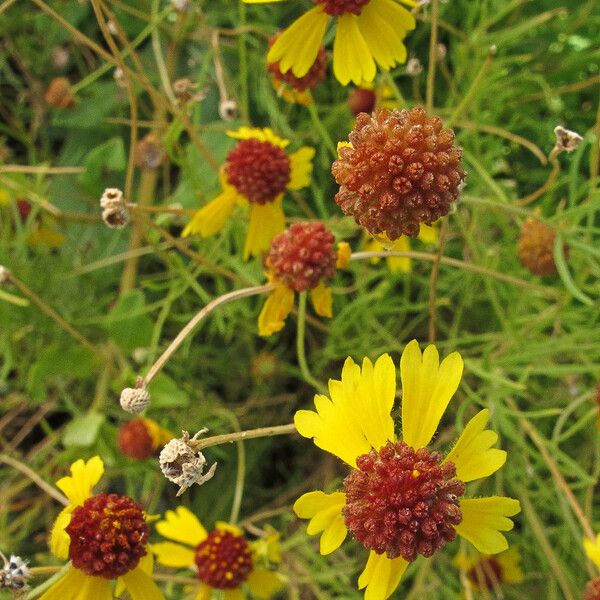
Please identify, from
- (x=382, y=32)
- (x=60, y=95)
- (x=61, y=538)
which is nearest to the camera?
(x=61, y=538)

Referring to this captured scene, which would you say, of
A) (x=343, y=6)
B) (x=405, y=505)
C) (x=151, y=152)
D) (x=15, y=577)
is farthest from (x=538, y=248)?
(x=15, y=577)

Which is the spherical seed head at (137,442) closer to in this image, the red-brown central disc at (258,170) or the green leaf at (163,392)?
the green leaf at (163,392)

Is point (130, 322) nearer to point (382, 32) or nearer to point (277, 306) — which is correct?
point (277, 306)

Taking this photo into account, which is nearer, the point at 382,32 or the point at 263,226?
the point at 382,32

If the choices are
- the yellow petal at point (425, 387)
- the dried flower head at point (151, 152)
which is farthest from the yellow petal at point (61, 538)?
the dried flower head at point (151, 152)

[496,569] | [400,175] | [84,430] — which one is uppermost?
[400,175]

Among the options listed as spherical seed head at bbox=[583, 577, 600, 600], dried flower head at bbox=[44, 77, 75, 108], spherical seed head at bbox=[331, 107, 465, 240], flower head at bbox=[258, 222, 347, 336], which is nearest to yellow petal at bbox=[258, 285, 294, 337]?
flower head at bbox=[258, 222, 347, 336]

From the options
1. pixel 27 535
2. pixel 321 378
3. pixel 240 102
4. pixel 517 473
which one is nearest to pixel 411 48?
pixel 240 102

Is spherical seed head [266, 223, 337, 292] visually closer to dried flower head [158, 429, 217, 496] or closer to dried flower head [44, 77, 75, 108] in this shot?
dried flower head [158, 429, 217, 496]
